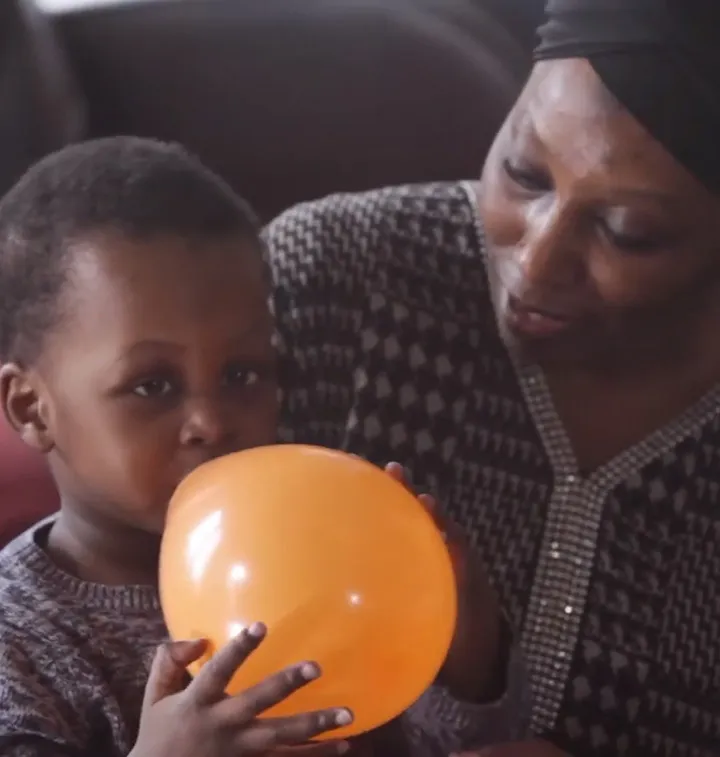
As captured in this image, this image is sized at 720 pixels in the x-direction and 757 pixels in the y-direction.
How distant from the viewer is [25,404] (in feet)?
2.99

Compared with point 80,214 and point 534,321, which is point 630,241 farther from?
point 80,214

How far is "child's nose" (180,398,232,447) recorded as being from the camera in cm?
83

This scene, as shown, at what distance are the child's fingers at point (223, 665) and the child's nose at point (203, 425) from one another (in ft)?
0.64

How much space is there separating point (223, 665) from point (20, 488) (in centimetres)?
62

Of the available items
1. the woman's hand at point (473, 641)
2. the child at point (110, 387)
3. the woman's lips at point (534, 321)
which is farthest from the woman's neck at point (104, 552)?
the woman's lips at point (534, 321)

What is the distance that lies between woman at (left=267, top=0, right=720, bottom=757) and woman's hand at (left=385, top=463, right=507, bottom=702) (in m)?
0.12

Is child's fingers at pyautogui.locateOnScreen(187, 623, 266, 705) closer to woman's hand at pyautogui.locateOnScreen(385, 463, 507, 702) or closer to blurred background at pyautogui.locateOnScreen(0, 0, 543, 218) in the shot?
woman's hand at pyautogui.locateOnScreen(385, 463, 507, 702)

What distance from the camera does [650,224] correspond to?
949 mm

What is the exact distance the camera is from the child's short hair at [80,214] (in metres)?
0.87

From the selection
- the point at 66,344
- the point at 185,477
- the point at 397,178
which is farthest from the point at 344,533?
the point at 397,178

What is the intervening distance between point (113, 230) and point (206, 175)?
12 centimetres

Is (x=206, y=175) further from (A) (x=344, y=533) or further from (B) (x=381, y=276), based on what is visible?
(A) (x=344, y=533)

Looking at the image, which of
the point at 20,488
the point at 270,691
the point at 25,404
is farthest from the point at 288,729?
the point at 20,488

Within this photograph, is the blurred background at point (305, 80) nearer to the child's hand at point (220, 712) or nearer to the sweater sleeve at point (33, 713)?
the sweater sleeve at point (33, 713)
